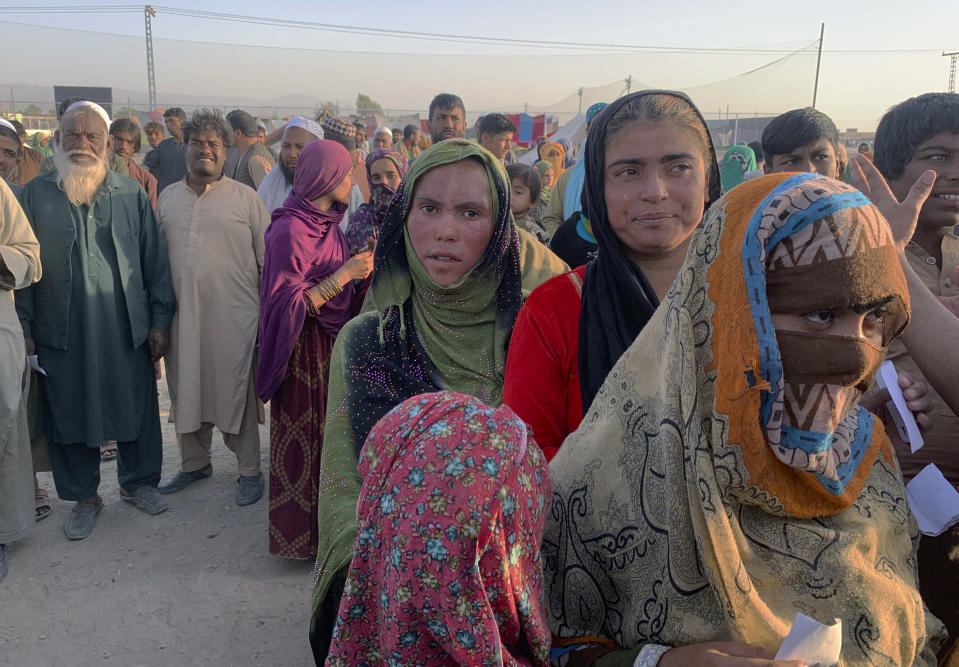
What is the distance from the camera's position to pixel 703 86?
1856cm

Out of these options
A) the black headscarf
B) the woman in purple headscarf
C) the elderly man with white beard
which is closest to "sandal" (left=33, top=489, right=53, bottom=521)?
the elderly man with white beard

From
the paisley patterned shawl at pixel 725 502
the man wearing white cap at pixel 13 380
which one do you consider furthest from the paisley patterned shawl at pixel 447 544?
the man wearing white cap at pixel 13 380

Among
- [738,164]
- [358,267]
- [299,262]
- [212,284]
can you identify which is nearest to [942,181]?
[358,267]

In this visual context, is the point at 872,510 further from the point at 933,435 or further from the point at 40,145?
the point at 40,145

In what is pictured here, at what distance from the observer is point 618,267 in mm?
1722

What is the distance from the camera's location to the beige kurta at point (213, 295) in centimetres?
434

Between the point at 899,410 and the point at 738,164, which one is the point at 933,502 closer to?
the point at 899,410

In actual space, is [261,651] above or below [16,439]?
below

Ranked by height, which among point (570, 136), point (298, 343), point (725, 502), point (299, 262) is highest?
point (570, 136)

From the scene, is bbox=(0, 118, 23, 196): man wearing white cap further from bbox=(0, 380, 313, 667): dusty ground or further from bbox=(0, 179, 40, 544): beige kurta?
bbox=(0, 380, 313, 667): dusty ground

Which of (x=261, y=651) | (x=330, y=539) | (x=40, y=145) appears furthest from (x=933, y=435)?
(x=40, y=145)

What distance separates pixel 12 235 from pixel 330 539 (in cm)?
310

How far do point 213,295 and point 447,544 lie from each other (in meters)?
3.87

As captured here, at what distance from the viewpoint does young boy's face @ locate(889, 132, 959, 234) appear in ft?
6.62
